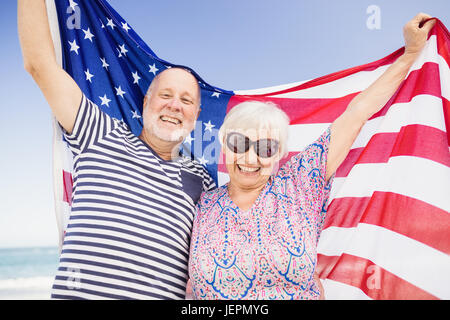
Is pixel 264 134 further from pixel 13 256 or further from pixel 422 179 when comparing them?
pixel 13 256

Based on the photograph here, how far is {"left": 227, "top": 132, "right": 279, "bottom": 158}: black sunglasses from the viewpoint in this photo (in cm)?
199

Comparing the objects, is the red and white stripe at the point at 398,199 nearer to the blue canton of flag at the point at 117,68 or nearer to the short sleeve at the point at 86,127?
the blue canton of flag at the point at 117,68

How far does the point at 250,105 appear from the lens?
83.0 inches

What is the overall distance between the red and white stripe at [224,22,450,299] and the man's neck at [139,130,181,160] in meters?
1.26

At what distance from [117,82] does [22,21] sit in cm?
95

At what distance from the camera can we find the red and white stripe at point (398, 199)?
196 centimetres

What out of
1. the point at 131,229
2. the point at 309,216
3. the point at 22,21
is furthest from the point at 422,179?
the point at 22,21

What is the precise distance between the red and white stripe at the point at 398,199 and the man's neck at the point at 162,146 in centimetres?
126

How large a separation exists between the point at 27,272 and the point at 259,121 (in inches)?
899

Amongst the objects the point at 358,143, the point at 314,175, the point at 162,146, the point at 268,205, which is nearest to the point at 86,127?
the point at 162,146

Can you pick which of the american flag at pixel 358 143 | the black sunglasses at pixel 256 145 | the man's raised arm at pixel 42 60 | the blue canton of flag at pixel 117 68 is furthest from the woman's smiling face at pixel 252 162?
the man's raised arm at pixel 42 60

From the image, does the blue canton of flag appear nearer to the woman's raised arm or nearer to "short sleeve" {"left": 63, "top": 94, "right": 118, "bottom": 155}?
"short sleeve" {"left": 63, "top": 94, "right": 118, "bottom": 155}

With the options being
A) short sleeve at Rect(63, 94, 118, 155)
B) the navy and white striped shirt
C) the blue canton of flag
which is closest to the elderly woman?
the navy and white striped shirt

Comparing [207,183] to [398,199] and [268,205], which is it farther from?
[398,199]
